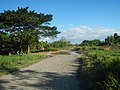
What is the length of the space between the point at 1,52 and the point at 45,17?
13.3 meters

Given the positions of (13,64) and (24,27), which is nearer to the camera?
(13,64)

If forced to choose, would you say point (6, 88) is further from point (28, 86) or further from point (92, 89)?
point (92, 89)

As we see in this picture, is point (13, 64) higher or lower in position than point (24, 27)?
lower

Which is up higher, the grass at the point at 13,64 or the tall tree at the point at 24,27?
the tall tree at the point at 24,27

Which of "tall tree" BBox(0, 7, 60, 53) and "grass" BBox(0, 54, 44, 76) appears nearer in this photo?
"grass" BBox(0, 54, 44, 76)

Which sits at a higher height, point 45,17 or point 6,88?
point 45,17

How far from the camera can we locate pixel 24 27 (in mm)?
56562

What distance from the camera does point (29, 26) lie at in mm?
57000

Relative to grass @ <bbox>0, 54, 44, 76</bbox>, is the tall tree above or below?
above

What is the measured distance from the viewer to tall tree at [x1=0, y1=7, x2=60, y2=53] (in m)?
54.4

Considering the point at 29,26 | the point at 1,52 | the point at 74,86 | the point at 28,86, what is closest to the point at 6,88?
the point at 28,86

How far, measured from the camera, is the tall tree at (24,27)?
178 ft

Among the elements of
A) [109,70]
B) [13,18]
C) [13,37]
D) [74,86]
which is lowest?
[74,86]

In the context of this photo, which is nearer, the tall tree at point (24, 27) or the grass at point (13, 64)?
the grass at point (13, 64)
